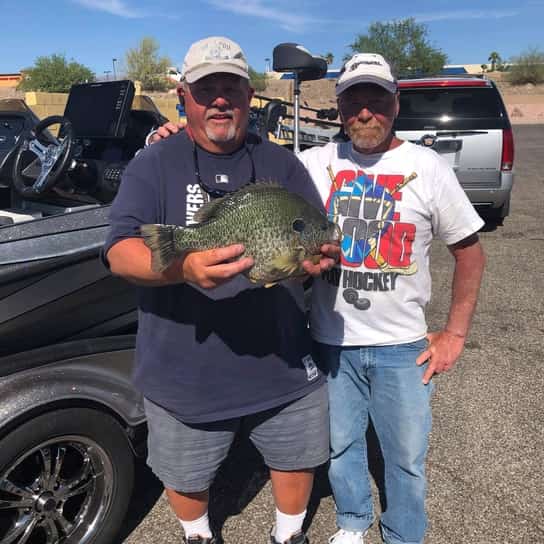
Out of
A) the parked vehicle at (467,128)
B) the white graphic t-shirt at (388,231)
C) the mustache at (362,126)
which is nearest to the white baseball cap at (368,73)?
the mustache at (362,126)

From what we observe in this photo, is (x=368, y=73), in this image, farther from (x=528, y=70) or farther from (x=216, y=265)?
(x=528, y=70)

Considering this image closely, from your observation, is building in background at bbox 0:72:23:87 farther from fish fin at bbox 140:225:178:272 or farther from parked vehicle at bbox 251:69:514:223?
fish fin at bbox 140:225:178:272

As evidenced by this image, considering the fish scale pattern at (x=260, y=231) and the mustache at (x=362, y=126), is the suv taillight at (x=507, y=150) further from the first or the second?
the fish scale pattern at (x=260, y=231)

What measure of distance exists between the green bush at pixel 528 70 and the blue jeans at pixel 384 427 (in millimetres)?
68946

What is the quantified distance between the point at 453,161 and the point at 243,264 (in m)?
6.56

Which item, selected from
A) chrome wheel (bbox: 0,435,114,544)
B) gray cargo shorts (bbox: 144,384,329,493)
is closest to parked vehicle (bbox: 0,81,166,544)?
chrome wheel (bbox: 0,435,114,544)

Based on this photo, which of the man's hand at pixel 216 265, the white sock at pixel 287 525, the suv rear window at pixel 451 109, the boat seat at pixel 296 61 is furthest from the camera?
the suv rear window at pixel 451 109

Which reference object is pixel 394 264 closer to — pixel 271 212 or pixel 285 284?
pixel 285 284

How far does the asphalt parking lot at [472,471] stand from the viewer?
2576 millimetres

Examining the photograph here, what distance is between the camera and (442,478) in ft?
9.48

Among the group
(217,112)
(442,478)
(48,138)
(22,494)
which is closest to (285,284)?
(217,112)

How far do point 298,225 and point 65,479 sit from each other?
5.03 ft

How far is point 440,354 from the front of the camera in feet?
7.02

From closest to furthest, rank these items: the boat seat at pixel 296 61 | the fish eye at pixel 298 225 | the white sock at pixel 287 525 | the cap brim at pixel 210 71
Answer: the fish eye at pixel 298 225
the cap brim at pixel 210 71
the white sock at pixel 287 525
the boat seat at pixel 296 61
